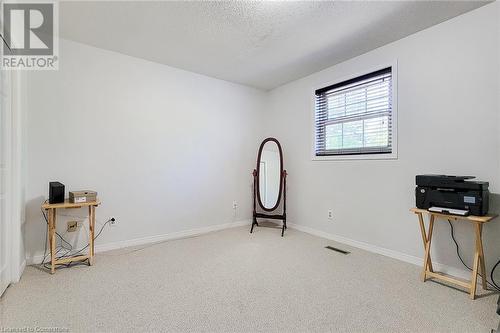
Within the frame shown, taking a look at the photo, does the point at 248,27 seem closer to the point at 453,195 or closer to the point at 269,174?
the point at 269,174

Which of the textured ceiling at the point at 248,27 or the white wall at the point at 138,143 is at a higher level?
the textured ceiling at the point at 248,27

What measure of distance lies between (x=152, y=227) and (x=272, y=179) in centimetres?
196

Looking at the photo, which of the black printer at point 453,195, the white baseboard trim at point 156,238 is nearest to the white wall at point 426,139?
the black printer at point 453,195

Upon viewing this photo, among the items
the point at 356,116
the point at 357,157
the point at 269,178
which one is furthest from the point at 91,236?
the point at 356,116

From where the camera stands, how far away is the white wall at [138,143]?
8.57 feet

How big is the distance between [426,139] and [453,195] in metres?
0.69

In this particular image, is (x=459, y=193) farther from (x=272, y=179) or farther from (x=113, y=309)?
(x=113, y=309)

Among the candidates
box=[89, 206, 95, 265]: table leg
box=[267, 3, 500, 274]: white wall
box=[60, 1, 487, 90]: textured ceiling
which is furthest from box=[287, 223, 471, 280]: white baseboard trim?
box=[89, 206, 95, 265]: table leg

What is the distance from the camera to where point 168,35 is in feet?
8.48

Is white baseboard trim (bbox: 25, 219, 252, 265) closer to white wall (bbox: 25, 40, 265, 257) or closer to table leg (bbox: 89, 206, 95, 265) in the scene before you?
white wall (bbox: 25, 40, 265, 257)

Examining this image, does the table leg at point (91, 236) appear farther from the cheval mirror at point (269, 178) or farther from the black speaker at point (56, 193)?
the cheval mirror at point (269, 178)

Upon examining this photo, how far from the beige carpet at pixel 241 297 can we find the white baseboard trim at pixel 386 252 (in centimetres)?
12

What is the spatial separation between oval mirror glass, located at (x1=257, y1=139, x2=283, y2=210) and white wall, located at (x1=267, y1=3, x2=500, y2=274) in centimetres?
64

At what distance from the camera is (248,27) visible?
7.91 ft
